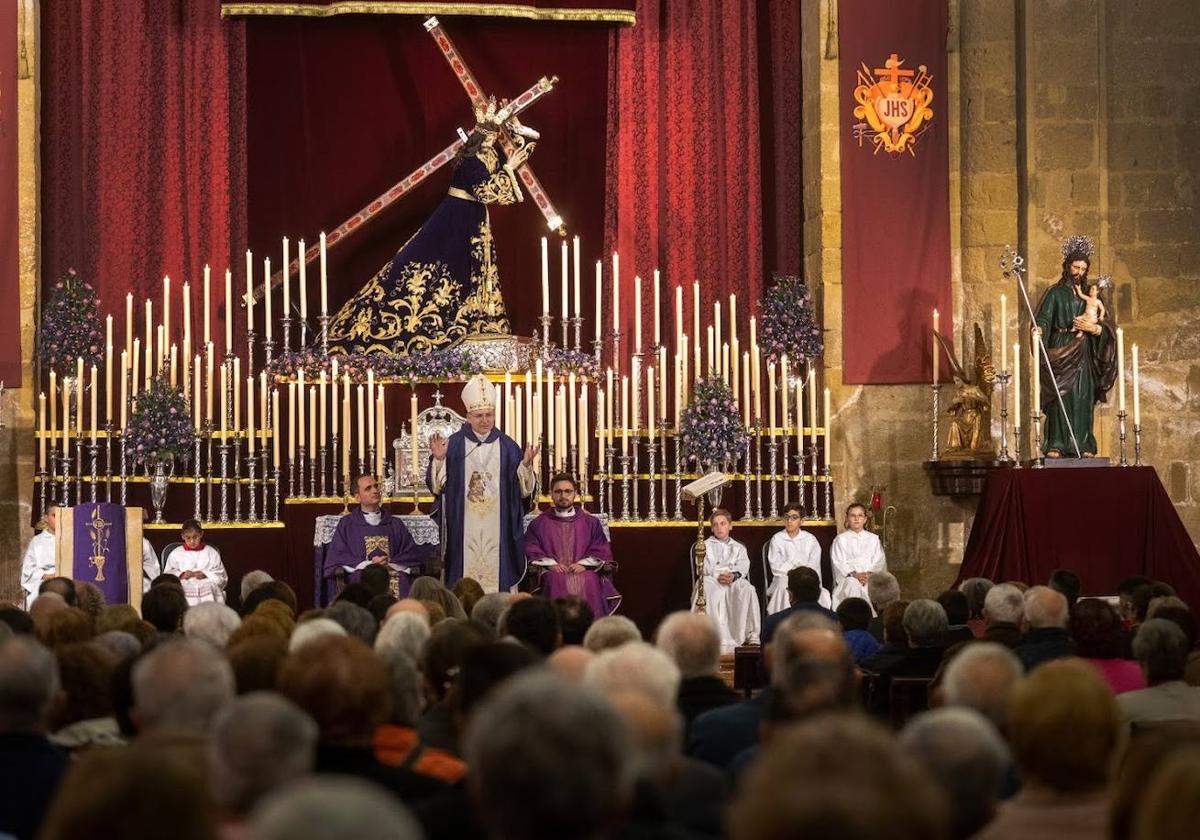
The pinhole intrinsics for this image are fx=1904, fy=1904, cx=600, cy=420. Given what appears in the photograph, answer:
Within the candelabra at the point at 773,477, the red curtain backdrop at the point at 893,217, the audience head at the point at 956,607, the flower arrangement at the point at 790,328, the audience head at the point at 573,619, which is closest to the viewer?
the audience head at the point at 573,619

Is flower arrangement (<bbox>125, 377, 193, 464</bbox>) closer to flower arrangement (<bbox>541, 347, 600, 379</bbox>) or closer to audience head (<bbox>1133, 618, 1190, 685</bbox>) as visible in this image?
flower arrangement (<bbox>541, 347, 600, 379</bbox>)

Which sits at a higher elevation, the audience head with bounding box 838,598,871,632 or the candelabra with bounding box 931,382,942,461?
the candelabra with bounding box 931,382,942,461

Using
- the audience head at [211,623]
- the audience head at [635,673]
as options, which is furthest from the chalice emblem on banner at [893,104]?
the audience head at [635,673]

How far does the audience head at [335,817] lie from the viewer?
2.26 metres

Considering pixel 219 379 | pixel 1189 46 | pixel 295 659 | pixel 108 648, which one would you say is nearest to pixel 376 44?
pixel 219 379

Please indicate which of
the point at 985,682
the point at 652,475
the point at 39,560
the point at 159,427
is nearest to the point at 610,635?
the point at 985,682

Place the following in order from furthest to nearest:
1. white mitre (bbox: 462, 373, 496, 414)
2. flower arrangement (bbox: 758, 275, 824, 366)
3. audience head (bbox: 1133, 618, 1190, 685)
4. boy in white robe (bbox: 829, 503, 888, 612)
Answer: flower arrangement (bbox: 758, 275, 824, 366) < boy in white robe (bbox: 829, 503, 888, 612) < white mitre (bbox: 462, 373, 496, 414) < audience head (bbox: 1133, 618, 1190, 685)

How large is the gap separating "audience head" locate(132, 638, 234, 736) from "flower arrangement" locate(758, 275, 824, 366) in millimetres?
10931

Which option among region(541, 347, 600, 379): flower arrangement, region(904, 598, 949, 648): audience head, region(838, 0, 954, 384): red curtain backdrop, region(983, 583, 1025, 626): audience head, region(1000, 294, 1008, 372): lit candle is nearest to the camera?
Result: region(904, 598, 949, 648): audience head

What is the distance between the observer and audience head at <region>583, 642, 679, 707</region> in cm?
434

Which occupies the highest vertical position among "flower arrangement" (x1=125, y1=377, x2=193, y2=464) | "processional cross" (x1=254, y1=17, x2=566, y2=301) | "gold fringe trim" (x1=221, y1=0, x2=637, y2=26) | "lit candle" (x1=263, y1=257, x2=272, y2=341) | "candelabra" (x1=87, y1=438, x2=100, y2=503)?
"gold fringe trim" (x1=221, y1=0, x2=637, y2=26)

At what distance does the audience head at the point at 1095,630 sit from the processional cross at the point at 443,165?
29.6 feet

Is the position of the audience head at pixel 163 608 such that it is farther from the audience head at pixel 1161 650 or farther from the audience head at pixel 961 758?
the audience head at pixel 961 758

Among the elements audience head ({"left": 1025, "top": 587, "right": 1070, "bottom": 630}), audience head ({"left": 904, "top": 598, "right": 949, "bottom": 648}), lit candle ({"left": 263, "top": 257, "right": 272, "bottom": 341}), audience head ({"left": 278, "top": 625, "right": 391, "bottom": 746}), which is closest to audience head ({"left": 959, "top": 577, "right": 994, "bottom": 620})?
audience head ({"left": 904, "top": 598, "right": 949, "bottom": 648})
